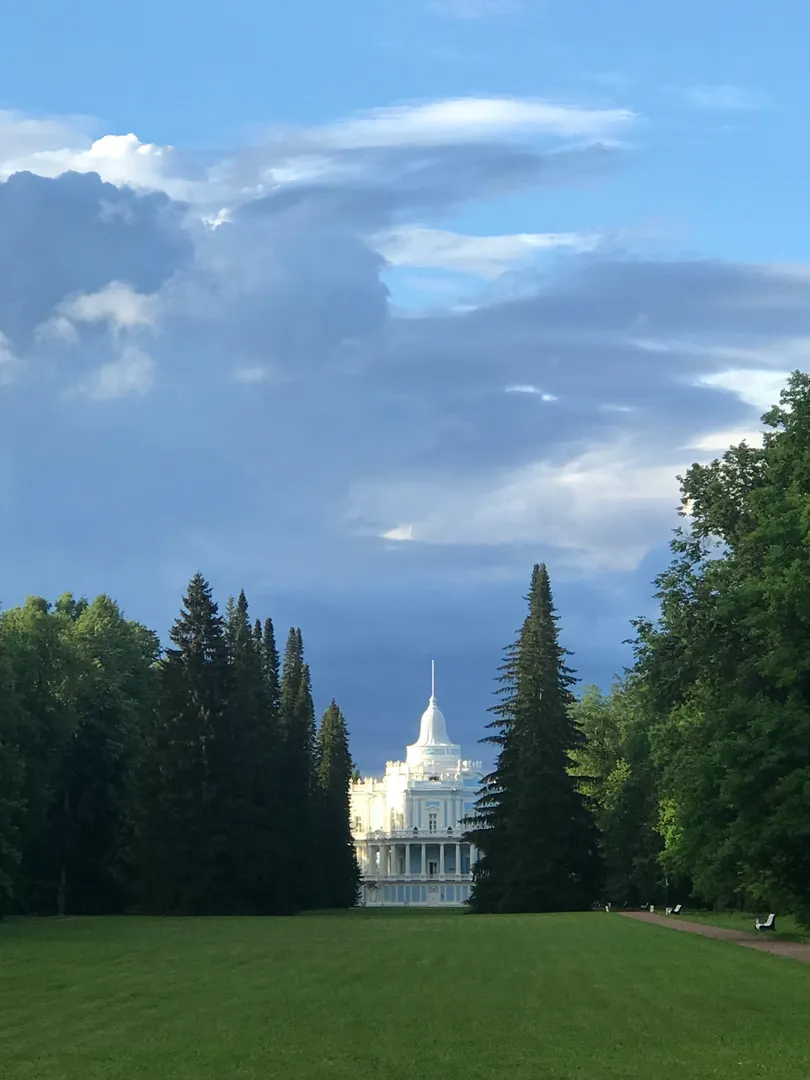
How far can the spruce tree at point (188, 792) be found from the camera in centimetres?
7012

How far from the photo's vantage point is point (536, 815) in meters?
82.5

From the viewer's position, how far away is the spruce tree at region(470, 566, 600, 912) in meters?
82.3

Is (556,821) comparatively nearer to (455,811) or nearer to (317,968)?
(317,968)

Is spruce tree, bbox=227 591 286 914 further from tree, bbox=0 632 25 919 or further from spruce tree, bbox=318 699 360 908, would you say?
spruce tree, bbox=318 699 360 908

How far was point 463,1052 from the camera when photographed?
57.4 feet

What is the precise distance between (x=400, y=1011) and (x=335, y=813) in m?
86.8

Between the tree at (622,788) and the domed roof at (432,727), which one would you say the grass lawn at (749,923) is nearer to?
the tree at (622,788)

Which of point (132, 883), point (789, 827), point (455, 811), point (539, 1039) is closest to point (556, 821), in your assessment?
point (132, 883)

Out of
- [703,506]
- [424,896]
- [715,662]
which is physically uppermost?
[703,506]

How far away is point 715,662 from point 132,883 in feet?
113

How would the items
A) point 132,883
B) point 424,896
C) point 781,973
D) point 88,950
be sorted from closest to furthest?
point 781,973 < point 88,950 < point 132,883 < point 424,896

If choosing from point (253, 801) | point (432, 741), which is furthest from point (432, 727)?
point (253, 801)

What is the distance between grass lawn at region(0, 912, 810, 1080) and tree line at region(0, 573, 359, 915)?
3019 centimetres

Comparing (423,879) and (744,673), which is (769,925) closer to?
(744,673)
